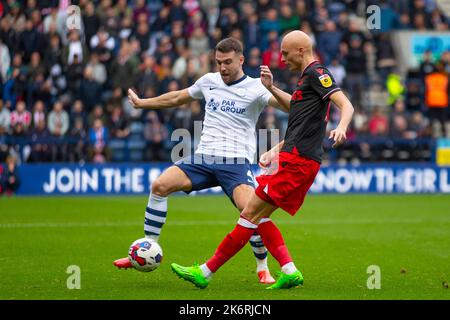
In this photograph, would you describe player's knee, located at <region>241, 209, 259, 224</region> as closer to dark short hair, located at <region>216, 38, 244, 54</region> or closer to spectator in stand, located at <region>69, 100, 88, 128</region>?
dark short hair, located at <region>216, 38, 244, 54</region>

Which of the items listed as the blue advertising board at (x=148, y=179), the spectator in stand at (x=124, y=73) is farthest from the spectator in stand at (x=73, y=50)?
the blue advertising board at (x=148, y=179)

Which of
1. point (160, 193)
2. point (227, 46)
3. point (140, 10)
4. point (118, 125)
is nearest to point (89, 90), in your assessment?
point (118, 125)

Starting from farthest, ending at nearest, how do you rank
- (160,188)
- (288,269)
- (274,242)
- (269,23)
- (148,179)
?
(269,23) < (148,179) < (160,188) < (274,242) < (288,269)

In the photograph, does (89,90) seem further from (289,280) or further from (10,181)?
(289,280)

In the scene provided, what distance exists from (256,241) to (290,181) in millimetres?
1177

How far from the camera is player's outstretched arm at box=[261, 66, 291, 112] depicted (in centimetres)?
812

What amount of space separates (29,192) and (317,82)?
1434 cm

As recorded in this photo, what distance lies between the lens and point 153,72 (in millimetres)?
21797

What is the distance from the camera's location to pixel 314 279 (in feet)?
29.9

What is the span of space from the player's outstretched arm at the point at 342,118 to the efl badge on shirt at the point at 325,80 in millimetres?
136

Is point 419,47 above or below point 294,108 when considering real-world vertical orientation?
above

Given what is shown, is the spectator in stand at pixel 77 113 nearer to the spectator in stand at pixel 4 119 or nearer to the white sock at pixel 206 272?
the spectator in stand at pixel 4 119

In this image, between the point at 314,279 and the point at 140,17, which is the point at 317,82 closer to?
the point at 314,279
